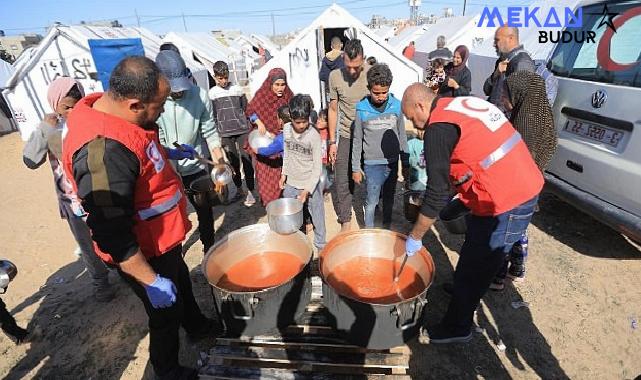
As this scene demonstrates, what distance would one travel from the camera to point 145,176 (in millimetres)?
1847

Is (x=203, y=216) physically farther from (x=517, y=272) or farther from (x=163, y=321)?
(x=517, y=272)

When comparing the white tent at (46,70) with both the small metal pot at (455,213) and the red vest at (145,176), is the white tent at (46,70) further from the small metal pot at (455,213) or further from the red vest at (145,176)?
the small metal pot at (455,213)

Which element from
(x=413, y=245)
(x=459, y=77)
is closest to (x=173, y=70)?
(x=413, y=245)

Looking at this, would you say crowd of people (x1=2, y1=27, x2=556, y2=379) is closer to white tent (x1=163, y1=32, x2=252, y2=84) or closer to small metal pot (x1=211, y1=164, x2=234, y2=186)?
small metal pot (x1=211, y1=164, x2=234, y2=186)

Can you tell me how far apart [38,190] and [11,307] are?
4196 millimetres

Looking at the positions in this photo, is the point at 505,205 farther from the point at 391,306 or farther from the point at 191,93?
the point at 191,93

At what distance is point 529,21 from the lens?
889 cm

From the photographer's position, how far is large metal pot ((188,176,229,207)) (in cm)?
348

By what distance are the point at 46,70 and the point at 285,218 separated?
32.2ft

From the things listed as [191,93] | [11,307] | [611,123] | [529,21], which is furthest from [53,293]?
[529,21]

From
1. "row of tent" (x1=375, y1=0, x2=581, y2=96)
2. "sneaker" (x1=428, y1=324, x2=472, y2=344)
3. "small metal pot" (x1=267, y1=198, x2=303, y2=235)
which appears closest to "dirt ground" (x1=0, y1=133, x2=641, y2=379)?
"sneaker" (x1=428, y1=324, x2=472, y2=344)

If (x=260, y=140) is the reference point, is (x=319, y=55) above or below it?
above

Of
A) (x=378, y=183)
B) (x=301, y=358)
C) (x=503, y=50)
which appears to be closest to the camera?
(x=301, y=358)

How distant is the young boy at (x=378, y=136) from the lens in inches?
128
